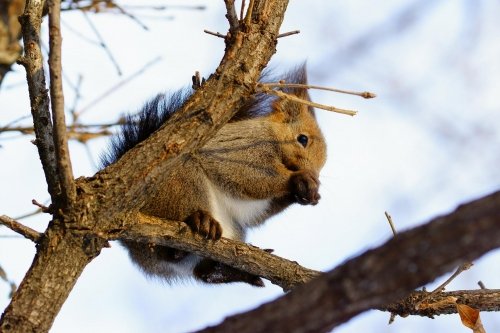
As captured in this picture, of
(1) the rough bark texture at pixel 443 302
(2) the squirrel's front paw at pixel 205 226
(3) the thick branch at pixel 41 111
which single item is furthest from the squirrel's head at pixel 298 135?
(3) the thick branch at pixel 41 111

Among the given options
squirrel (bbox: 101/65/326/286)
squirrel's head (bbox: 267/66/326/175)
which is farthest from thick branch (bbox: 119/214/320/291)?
squirrel's head (bbox: 267/66/326/175)

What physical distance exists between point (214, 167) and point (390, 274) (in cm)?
233

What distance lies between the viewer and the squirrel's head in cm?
414

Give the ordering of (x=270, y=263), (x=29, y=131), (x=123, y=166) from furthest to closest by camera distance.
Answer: (x=29, y=131), (x=270, y=263), (x=123, y=166)

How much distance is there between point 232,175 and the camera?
3.82m

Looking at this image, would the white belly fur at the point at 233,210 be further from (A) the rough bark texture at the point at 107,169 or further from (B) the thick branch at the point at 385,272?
(B) the thick branch at the point at 385,272

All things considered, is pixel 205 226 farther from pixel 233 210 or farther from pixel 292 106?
pixel 292 106

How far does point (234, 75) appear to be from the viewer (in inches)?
106

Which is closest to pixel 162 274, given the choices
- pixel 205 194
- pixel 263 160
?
pixel 205 194

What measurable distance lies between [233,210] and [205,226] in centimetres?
74

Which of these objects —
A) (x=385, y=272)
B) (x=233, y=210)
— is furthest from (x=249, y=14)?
(x=385, y=272)

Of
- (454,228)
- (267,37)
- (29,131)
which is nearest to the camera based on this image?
(454,228)

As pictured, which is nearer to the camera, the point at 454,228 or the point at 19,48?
→ the point at 454,228

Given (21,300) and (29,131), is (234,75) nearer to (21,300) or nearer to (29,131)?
(21,300)
